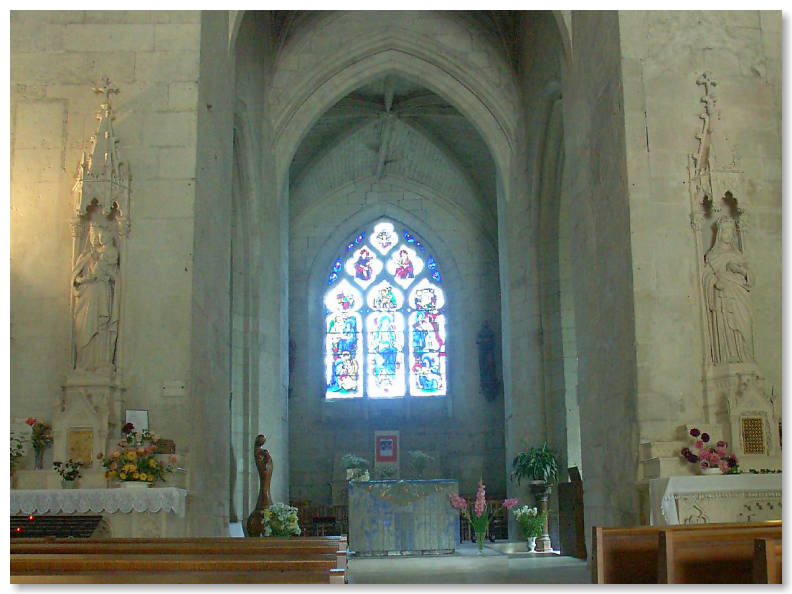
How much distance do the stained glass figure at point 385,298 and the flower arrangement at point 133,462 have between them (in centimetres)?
1282

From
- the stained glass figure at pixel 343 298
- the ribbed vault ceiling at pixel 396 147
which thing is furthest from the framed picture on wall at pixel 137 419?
the stained glass figure at pixel 343 298

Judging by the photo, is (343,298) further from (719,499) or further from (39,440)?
(719,499)

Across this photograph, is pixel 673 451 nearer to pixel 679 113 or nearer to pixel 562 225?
pixel 679 113

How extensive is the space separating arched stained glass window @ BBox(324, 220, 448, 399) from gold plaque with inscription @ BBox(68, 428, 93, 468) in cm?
1216

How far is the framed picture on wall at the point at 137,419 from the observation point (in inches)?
341

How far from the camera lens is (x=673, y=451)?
8336 millimetres

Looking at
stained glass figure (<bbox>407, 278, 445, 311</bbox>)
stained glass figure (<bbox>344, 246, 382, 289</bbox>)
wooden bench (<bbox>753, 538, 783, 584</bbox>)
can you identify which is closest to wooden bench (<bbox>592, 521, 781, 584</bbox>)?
wooden bench (<bbox>753, 538, 783, 584</bbox>)

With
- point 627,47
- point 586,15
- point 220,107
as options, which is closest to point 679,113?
point 627,47

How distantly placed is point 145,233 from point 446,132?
11222mm

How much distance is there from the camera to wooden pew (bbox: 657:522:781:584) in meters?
3.94

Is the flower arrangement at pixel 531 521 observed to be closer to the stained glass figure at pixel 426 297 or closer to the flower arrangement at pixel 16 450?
the flower arrangement at pixel 16 450

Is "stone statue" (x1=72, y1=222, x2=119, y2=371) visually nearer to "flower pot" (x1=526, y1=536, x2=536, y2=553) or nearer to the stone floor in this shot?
the stone floor

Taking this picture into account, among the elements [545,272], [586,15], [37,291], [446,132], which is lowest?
[37,291]

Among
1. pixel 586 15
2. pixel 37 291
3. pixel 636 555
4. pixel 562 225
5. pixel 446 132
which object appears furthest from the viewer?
pixel 446 132
